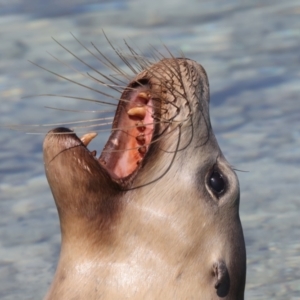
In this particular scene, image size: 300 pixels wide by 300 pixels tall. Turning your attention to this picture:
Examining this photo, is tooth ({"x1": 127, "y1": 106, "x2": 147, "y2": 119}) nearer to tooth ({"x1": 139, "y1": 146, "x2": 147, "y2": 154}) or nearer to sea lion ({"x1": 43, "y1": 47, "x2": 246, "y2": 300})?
sea lion ({"x1": 43, "y1": 47, "x2": 246, "y2": 300})

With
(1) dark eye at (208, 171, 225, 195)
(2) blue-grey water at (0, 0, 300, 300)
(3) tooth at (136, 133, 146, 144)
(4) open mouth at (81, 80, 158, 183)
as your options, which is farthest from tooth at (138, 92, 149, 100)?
(2) blue-grey water at (0, 0, 300, 300)

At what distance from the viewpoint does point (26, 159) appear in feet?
26.6

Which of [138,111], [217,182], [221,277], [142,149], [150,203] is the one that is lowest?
[221,277]

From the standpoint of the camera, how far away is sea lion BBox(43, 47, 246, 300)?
4.30 metres

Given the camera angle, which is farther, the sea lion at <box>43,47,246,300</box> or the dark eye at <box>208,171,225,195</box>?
the dark eye at <box>208,171,225,195</box>

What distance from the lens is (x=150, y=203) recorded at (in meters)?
4.40

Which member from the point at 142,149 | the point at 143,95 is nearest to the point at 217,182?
the point at 142,149

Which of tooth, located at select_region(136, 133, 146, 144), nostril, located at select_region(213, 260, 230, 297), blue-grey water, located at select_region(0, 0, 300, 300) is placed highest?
tooth, located at select_region(136, 133, 146, 144)

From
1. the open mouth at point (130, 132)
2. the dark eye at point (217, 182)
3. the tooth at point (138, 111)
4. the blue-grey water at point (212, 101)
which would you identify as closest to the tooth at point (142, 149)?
the open mouth at point (130, 132)

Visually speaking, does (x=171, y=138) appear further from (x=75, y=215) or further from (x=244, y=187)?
(x=244, y=187)

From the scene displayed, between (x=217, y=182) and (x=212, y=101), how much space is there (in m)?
4.28

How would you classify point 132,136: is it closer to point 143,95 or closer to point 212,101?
point 143,95

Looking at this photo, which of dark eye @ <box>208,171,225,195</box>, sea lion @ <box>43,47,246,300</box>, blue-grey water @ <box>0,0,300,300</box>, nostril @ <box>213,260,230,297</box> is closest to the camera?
sea lion @ <box>43,47,246,300</box>

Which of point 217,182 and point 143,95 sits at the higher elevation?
point 143,95
